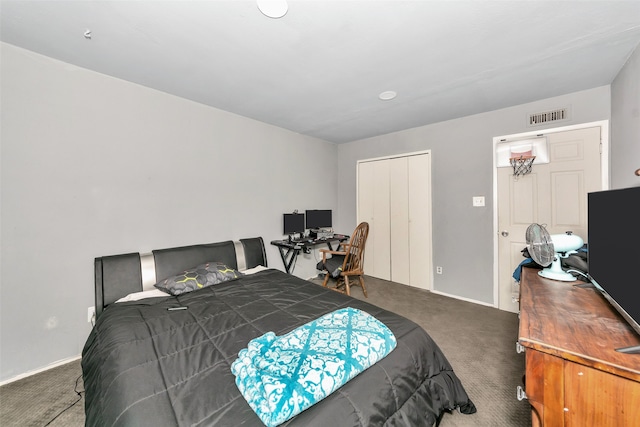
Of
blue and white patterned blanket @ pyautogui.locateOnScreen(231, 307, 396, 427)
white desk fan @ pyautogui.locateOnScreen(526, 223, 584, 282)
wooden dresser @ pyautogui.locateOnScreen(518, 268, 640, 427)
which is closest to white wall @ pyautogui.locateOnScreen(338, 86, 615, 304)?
white desk fan @ pyautogui.locateOnScreen(526, 223, 584, 282)

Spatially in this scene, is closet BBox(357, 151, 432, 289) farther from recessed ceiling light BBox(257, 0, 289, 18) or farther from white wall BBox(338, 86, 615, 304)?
recessed ceiling light BBox(257, 0, 289, 18)

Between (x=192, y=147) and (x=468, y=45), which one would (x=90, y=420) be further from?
(x=468, y=45)

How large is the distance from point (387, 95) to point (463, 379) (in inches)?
110

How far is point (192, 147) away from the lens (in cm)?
277

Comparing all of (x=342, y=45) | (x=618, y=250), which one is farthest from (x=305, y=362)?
(x=342, y=45)

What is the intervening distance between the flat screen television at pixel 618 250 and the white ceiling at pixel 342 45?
4.18 feet

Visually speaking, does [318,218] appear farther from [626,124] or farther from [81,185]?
[626,124]

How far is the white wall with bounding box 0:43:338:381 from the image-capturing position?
71.7 inches

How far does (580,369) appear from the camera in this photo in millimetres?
817

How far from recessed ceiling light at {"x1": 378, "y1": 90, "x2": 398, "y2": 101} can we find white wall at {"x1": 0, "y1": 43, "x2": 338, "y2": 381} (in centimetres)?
196

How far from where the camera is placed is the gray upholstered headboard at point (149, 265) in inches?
82.4

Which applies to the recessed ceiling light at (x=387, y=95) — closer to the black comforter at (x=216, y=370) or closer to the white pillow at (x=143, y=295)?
the black comforter at (x=216, y=370)

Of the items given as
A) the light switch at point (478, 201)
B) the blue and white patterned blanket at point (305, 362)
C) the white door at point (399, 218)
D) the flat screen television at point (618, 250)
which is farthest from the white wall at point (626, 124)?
the blue and white patterned blanket at point (305, 362)

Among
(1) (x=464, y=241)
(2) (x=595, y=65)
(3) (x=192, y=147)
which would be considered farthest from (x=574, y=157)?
(3) (x=192, y=147)
